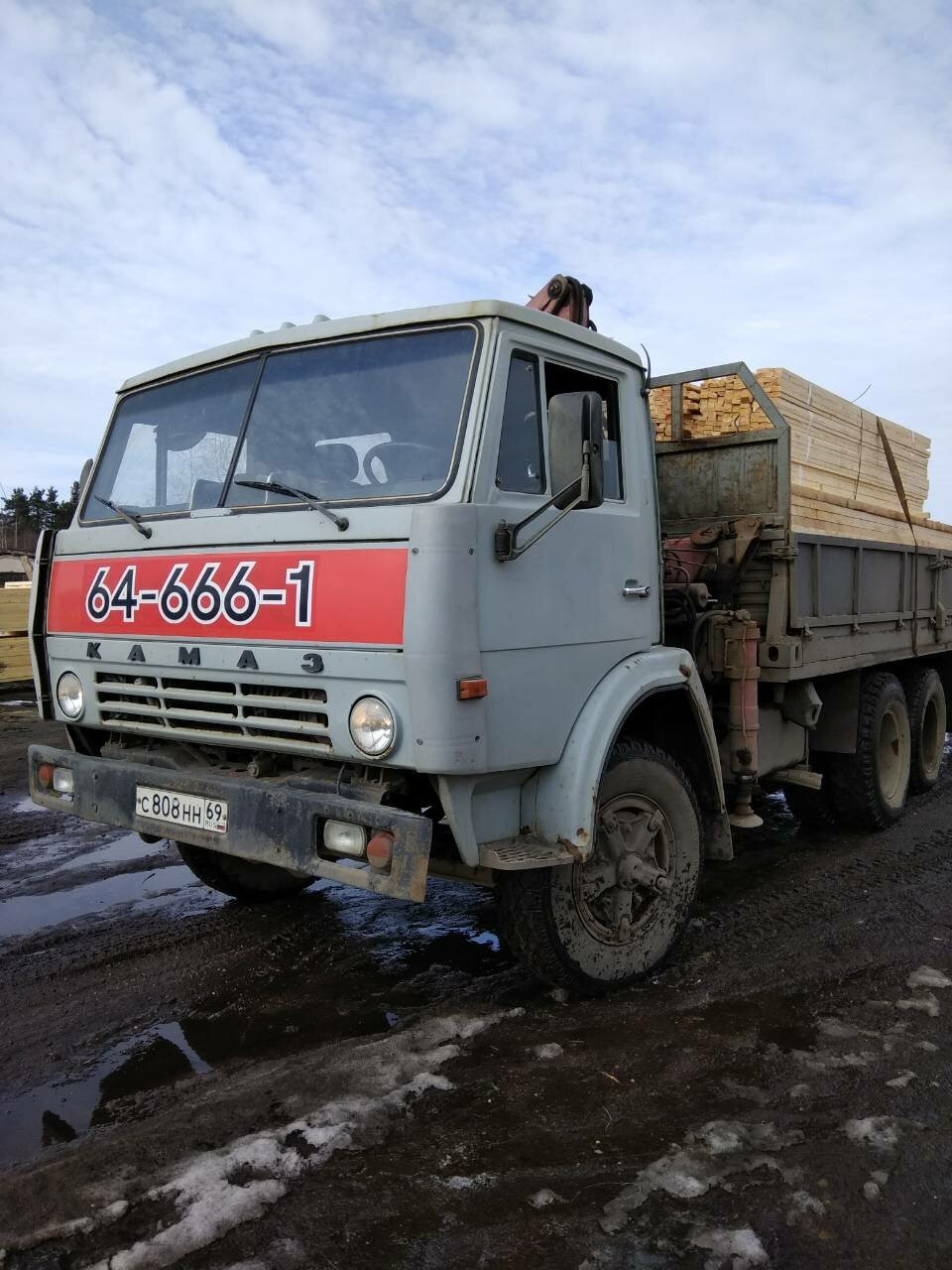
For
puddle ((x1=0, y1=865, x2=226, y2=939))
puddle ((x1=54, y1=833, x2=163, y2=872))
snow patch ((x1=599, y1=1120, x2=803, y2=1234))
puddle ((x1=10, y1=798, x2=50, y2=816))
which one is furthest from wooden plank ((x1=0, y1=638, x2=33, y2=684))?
snow patch ((x1=599, y1=1120, x2=803, y2=1234))

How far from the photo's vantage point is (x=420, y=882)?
2.88m

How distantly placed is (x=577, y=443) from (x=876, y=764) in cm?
387

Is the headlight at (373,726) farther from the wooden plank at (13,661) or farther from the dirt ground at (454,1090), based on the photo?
the wooden plank at (13,661)

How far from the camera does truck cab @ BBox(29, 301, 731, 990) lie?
2.98 metres

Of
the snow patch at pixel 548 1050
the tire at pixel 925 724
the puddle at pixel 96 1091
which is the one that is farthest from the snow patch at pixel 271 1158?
the tire at pixel 925 724

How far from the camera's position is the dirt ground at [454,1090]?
2.35 metres

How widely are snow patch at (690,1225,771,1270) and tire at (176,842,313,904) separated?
2.60 m

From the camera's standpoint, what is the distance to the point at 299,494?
10.8ft

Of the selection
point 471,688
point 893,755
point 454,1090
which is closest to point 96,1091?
point 454,1090

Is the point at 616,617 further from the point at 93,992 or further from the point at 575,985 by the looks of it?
the point at 93,992

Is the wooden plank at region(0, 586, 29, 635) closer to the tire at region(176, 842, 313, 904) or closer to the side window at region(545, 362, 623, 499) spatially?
the tire at region(176, 842, 313, 904)

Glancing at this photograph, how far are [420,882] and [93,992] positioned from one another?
174 centimetres

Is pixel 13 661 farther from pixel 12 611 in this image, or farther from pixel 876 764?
pixel 876 764

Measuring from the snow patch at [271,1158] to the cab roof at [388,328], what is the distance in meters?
2.48
